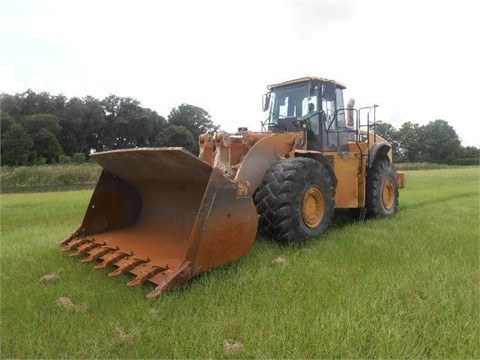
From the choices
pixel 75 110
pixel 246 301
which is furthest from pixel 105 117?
pixel 246 301

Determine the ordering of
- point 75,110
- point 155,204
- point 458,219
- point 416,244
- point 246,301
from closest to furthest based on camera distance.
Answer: point 246,301 → point 416,244 → point 155,204 → point 458,219 → point 75,110

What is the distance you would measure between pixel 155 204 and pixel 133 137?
44.7 m

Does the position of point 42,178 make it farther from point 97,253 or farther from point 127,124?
point 127,124

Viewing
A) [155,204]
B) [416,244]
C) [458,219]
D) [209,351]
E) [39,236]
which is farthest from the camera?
[458,219]

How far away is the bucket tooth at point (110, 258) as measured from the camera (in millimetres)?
3877

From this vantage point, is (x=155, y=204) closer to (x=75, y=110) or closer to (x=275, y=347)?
(x=275, y=347)

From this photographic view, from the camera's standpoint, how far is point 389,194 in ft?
25.7

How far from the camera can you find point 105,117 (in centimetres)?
4812

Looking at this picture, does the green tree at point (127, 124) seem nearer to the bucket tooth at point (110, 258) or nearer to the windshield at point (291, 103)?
the windshield at point (291, 103)

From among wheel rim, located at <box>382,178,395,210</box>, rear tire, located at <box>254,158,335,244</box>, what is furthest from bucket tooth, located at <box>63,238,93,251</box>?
wheel rim, located at <box>382,178,395,210</box>

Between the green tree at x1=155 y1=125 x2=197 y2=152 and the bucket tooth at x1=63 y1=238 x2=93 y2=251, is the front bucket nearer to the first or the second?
the bucket tooth at x1=63 y1=238 x2=93 y2=251

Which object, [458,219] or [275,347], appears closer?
[275,347]

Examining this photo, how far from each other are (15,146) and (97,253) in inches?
1418

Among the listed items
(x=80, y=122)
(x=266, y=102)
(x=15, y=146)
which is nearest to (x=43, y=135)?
(x=15, y=146)
